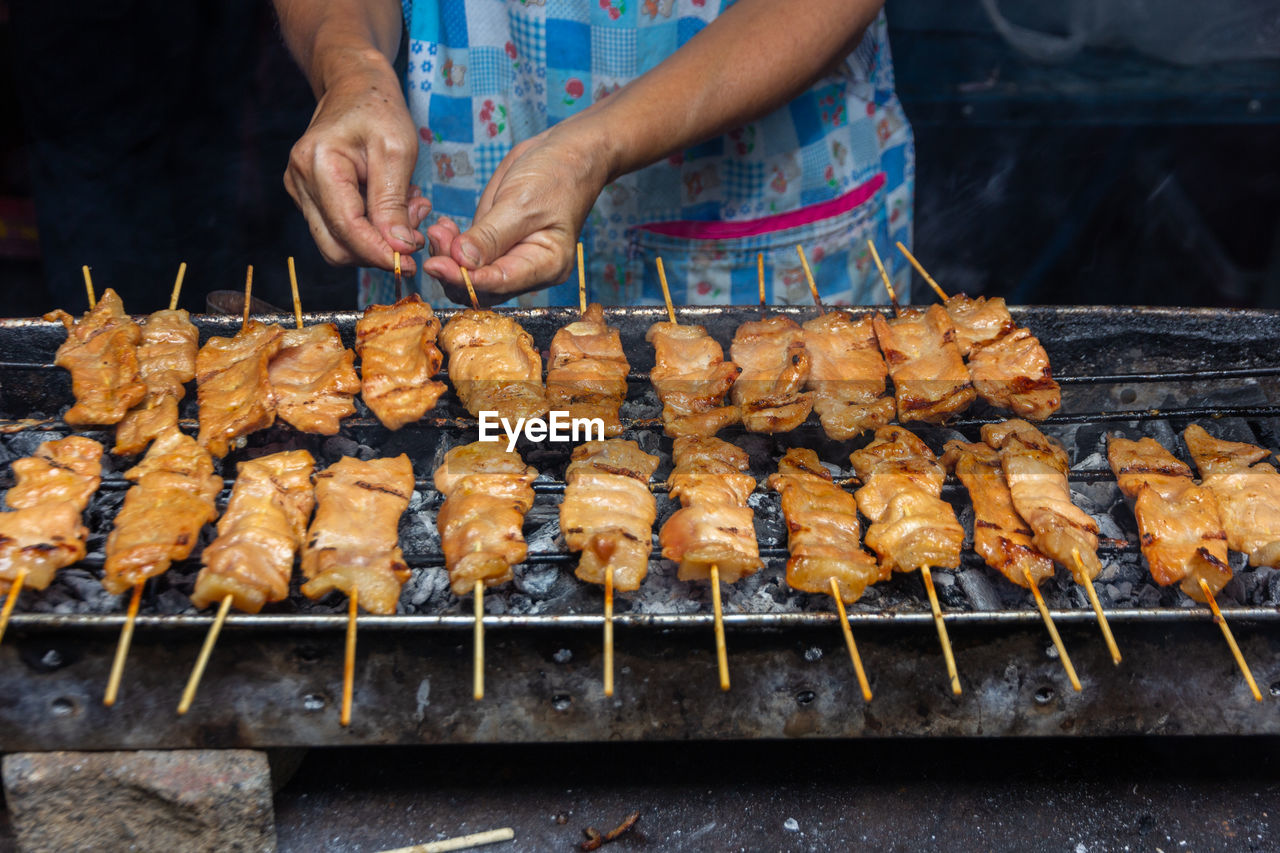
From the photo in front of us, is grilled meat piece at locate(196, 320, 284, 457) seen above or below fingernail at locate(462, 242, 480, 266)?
below

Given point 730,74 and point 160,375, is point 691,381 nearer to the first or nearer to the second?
point 730,74

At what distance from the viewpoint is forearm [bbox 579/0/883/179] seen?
11.4 ft

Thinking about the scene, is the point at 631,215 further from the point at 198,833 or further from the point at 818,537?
the point at 198,833

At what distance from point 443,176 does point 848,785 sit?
11.1ft

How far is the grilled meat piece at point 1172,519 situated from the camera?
2.42 meters

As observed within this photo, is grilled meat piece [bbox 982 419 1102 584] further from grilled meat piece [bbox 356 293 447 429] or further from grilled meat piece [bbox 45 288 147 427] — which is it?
grilled meat piece [bbox 45 288 147 427]

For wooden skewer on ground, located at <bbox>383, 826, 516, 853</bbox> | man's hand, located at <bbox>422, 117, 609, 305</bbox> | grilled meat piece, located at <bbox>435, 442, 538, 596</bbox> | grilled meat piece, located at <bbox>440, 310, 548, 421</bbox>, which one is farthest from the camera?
man's hand, located at <bbox>422, 117, 609, 305</bbox>

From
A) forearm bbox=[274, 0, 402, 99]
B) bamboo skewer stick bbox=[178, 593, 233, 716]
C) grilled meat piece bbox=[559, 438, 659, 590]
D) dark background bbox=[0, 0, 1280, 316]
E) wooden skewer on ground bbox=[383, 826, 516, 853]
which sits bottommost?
wooden skewer on ground bbox=[383, 826, 516, 853]

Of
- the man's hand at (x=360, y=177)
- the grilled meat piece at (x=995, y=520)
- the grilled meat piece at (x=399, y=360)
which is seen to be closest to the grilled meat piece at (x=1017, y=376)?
the grilled meat piece at (x=995, y=520)

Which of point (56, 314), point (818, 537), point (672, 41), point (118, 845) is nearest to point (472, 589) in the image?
point (818, 537)

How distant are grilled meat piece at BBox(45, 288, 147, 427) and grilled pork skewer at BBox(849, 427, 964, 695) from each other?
263cm

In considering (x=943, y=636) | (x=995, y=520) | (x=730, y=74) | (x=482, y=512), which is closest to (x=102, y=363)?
(x=482, y=512)

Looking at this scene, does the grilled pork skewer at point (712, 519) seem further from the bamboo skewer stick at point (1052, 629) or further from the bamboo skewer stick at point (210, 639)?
the bamboo skewer stick at point (210, 639)

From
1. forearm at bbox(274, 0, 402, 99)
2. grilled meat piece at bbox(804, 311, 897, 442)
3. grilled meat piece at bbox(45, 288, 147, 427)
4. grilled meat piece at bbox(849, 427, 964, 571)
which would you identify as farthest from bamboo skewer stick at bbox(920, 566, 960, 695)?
forearm at bbox(274, 0, 402, 99)
